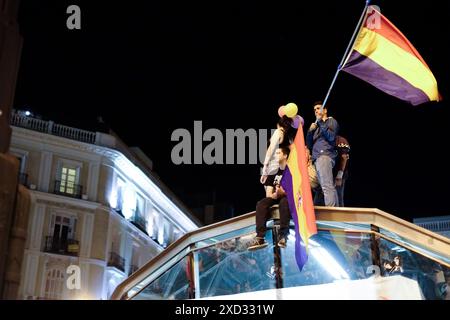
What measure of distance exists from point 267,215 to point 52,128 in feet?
114

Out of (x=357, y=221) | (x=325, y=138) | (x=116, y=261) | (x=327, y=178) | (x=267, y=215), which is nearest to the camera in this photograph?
(x=357, y=221)

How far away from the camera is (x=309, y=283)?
10.8 metres

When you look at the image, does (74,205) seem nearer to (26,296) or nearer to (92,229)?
(92,229)

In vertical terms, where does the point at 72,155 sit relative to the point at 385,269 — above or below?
above

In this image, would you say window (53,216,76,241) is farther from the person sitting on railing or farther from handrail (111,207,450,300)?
the person sitting on railing

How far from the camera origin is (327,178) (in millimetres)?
11789

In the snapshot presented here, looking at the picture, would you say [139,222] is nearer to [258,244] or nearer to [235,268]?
[235,268]

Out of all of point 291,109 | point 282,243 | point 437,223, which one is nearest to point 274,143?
point 291,109

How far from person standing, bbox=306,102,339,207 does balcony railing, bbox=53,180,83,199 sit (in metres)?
33.1

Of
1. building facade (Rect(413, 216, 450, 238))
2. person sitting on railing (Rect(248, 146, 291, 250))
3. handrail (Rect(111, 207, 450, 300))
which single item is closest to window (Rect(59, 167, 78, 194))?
building facade (Rect(413, 216, 450, 238))

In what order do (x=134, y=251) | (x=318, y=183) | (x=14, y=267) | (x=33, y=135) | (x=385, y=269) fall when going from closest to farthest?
(x=14, y=267) → (x=385, y=269) → (x=318, y=183) → (x=33, y=135) → (x=134, y=251)

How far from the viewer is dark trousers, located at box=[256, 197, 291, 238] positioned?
35.7 ft
